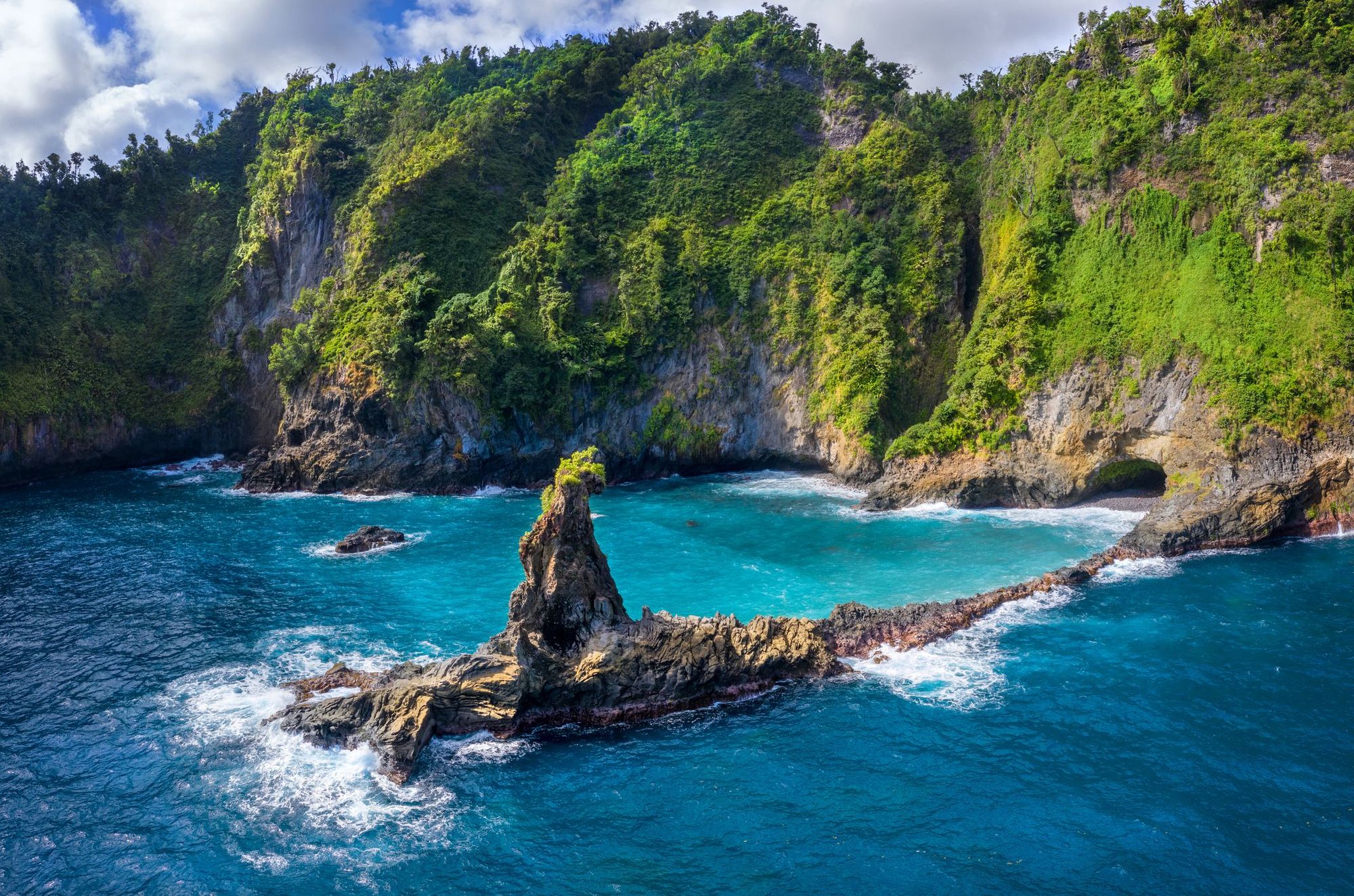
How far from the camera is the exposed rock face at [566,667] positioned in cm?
2466

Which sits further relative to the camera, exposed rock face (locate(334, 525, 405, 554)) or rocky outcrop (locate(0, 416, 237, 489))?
rocky outcrop (locate(0, 416, 237, 489))

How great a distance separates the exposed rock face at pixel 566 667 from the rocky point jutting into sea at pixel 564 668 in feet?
0.11

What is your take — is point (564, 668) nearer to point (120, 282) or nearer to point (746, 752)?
point (746, 752)

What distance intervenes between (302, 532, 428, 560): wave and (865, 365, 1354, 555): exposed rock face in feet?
93.0

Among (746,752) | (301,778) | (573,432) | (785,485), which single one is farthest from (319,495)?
(746,752)

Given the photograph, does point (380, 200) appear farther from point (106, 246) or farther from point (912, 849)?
point (912, 849)

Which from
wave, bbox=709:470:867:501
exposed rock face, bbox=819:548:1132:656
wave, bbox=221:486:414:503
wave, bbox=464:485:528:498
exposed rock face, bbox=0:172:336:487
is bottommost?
exposed rock face, bbox=819:548:1132:656

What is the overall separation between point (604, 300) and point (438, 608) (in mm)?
35335

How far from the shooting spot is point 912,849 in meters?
19.3

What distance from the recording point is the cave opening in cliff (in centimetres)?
4678

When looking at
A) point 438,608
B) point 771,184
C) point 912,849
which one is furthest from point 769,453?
point 912,849

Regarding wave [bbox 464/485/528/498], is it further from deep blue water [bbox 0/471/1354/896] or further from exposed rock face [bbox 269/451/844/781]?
exposed rock face [bbox 269/451/844/781]

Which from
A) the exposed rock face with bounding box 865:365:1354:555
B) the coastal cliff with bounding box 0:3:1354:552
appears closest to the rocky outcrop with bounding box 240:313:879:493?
the coastal cliff with bounding box 0:3:1354:552

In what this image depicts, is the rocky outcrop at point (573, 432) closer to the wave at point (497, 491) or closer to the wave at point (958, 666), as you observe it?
the wave at point (497, 491)
